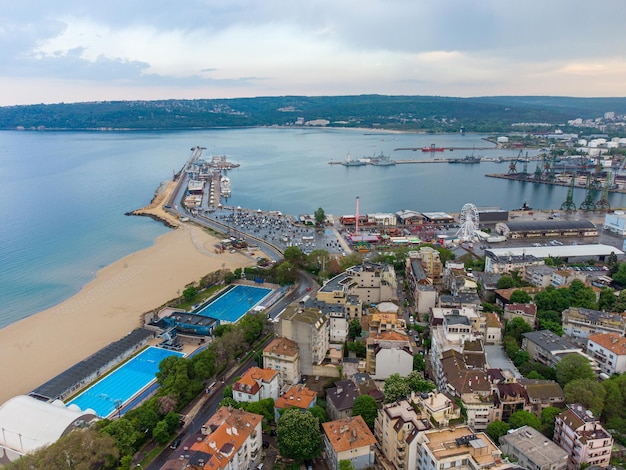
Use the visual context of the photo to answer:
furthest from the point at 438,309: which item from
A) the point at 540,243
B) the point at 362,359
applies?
the point at 540,243

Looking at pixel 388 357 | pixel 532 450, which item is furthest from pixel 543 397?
pixel 388 357

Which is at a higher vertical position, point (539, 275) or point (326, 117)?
point (326, 117)

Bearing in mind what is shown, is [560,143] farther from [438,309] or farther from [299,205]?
[438,309]

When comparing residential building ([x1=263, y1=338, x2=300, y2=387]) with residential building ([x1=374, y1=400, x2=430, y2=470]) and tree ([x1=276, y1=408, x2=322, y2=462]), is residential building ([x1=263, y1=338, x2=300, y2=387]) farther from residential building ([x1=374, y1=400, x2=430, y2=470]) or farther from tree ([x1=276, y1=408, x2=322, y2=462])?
residential building ([x1=374, y1=400, x2=430, y2=470])

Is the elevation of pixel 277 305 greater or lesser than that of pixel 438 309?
lesser

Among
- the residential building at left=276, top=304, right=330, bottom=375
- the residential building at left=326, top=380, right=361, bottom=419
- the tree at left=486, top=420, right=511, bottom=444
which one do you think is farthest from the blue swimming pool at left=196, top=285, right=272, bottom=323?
the tree at left=486, top=420, right=511, bottom=444

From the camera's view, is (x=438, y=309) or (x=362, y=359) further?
(x=438, y=309)

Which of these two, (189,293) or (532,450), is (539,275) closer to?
(532,450)
